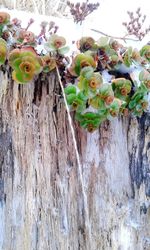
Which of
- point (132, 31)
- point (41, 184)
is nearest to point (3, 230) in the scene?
point (41, 184)

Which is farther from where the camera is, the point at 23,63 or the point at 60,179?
the point at 60,179

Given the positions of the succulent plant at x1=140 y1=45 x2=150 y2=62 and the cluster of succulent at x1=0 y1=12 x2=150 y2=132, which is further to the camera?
the succulent plant at x1=140 y1=45 x2=150 y2=62

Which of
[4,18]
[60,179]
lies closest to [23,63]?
[4,18]

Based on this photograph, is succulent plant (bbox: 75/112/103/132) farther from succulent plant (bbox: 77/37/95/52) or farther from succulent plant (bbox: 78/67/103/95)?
succulent plant (bbox: 77/37/95/52)

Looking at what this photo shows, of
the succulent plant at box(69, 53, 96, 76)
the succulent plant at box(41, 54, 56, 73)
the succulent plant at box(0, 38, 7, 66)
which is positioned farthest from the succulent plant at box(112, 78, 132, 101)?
the succulent plant at box(0, 38, 7, 66)

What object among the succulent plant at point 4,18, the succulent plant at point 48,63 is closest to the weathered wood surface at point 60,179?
the succulent plant at point 48,63

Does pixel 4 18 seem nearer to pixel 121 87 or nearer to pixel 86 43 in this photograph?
pixel 86 43

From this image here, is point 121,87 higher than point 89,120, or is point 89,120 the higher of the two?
point 121,87

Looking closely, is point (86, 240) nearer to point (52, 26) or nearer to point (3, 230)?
point (3, 230)

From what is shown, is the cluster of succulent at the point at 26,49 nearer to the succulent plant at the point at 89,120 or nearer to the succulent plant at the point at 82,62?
the succulent plant at the point at 82,62
